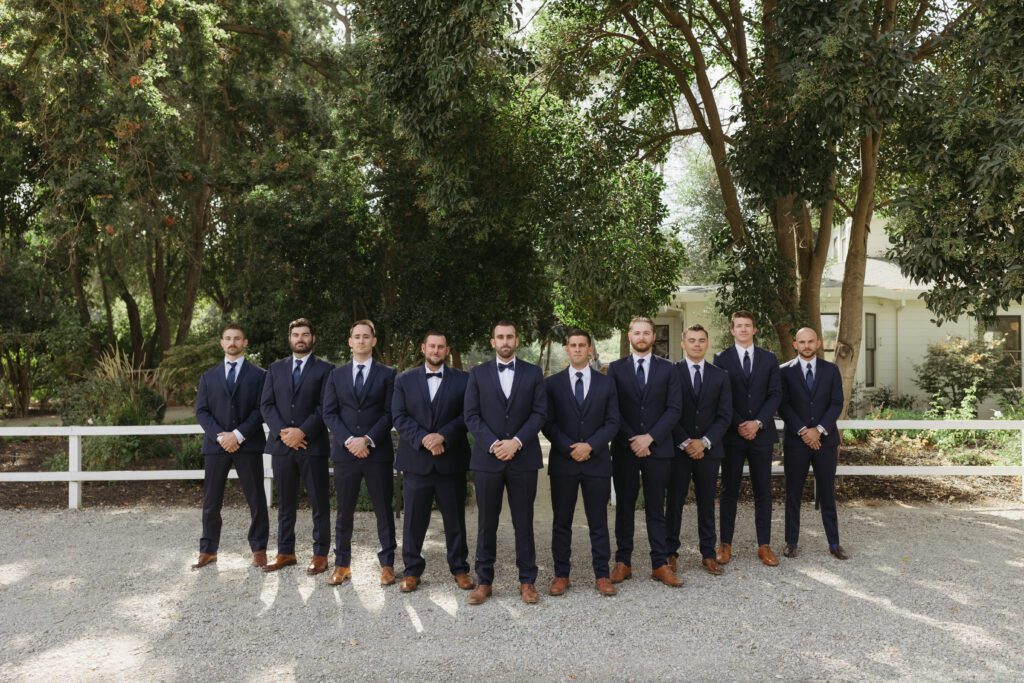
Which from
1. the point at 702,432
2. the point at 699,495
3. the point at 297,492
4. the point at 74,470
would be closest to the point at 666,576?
the point at 699,495

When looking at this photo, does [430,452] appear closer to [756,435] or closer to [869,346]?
[756,435]

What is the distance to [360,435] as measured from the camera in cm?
679

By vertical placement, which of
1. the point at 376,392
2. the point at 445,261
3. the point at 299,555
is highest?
the point at 445,261

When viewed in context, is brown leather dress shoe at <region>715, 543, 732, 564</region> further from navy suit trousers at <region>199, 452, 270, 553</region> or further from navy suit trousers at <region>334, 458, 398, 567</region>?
navy suit trousers at <region>199, 452, 270, 553</region>

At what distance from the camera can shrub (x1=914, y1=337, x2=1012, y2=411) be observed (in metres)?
17.3

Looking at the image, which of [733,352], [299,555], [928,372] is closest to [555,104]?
[733,352]

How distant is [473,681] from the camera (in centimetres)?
471

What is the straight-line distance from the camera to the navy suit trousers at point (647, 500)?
6738 millimetres

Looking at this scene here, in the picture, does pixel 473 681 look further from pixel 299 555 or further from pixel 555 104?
pixel 555 104

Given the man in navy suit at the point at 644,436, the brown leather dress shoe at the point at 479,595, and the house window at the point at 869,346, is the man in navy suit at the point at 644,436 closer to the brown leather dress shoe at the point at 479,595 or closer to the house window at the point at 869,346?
the brown leather dress shoe at the point at 479,595

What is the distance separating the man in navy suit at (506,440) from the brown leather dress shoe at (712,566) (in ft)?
5.08

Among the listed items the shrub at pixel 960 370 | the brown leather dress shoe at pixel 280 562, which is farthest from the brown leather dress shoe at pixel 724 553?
the shrub at pixel 960 370

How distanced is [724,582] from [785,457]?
1.43 metres

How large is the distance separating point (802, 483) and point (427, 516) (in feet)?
10.9
